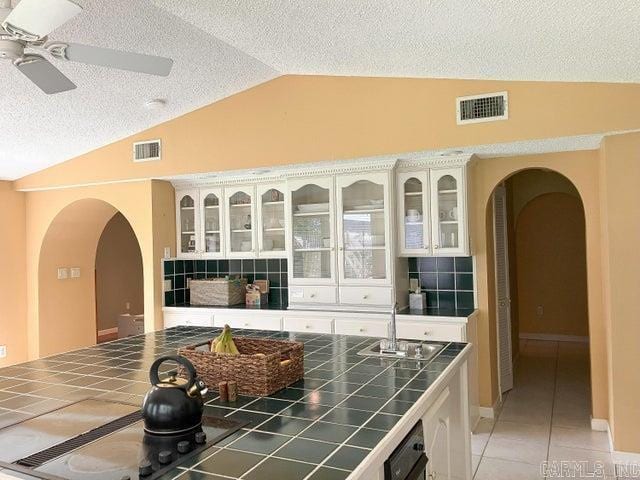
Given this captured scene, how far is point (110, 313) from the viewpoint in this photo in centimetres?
835

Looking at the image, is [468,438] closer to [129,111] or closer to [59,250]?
[129,111]

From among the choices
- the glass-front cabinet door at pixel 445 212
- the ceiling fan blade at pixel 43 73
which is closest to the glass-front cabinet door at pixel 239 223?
the glass-front cabinet door at pixel 445 212

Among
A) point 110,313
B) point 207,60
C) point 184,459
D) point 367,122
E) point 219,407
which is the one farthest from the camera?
point 110,313

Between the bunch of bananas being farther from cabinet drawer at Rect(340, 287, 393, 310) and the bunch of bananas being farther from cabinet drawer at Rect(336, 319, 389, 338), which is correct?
cabinet drawer at Rect(340, 287, 393, 310)

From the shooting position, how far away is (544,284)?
290 inches

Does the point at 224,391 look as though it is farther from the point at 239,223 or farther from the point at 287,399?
the point at 239,223

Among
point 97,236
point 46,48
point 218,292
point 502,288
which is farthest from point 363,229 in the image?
point 97,236

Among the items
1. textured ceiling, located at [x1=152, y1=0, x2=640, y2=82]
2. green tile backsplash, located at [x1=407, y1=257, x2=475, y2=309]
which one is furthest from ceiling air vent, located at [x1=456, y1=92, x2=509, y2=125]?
green tile backsplash, located at [x1=407, y1=257, x2=475, y2=309]

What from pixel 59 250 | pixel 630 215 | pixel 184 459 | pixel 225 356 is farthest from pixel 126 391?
pixel 59 250

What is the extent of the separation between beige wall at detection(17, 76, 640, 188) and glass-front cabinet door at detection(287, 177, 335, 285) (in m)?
0.40

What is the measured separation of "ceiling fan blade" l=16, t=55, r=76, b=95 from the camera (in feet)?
7.00

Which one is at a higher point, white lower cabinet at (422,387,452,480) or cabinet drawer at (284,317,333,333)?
cabinet drawer at (284,317,333,333)

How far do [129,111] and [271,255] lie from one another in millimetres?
1808

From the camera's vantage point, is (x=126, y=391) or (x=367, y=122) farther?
(x=367, y=122)
